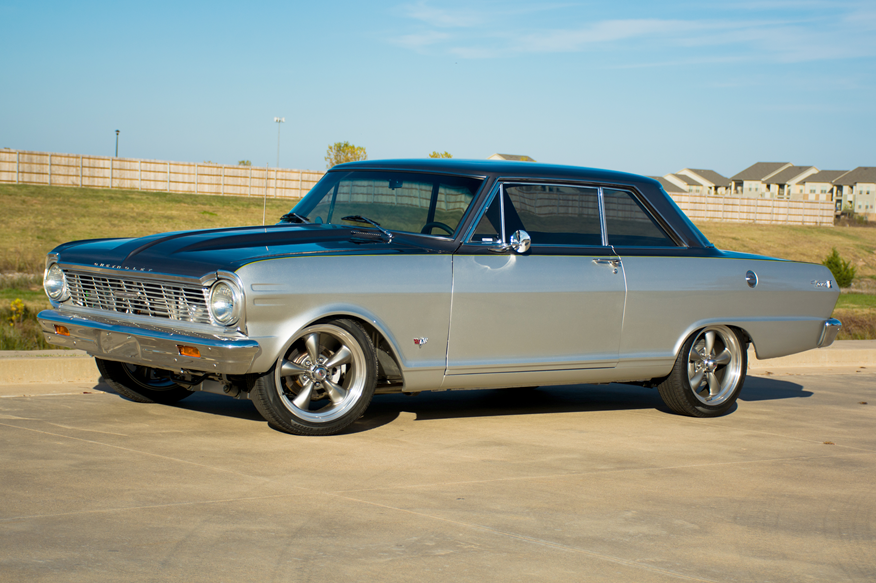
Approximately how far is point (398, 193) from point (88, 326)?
2.21 m

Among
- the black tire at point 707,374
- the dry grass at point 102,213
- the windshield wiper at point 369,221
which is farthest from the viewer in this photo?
the dry grass at point 102,213

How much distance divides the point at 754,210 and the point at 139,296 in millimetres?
71279

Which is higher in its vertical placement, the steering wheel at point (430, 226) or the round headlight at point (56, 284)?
the steering wheel at point (430, 226)

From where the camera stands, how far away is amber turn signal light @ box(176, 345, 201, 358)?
5664 millimetres

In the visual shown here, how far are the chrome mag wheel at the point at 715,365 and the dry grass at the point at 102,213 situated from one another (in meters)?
30.6

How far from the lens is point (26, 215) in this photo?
43625mm

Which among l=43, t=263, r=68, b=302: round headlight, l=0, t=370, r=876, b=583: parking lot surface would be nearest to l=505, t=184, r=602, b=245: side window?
l=0, t=370, r=876, b=583: parking lot surface

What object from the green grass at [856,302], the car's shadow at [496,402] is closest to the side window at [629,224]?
the car's shadow at [496,402]

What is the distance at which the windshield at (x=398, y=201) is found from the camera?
671 cm

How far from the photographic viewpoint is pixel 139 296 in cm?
608

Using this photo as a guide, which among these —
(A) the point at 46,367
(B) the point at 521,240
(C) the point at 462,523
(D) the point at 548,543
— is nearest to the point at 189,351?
(C) the point at 462,523

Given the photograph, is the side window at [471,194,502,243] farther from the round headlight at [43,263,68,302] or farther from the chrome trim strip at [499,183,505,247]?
the round headlight at [43,263,68,302]

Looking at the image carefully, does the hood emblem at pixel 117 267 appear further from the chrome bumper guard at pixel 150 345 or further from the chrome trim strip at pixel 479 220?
the chrome trim strip at pixel 479 220

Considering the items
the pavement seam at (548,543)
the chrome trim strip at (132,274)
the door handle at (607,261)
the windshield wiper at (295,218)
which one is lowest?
the pavement seam at (548,543)
